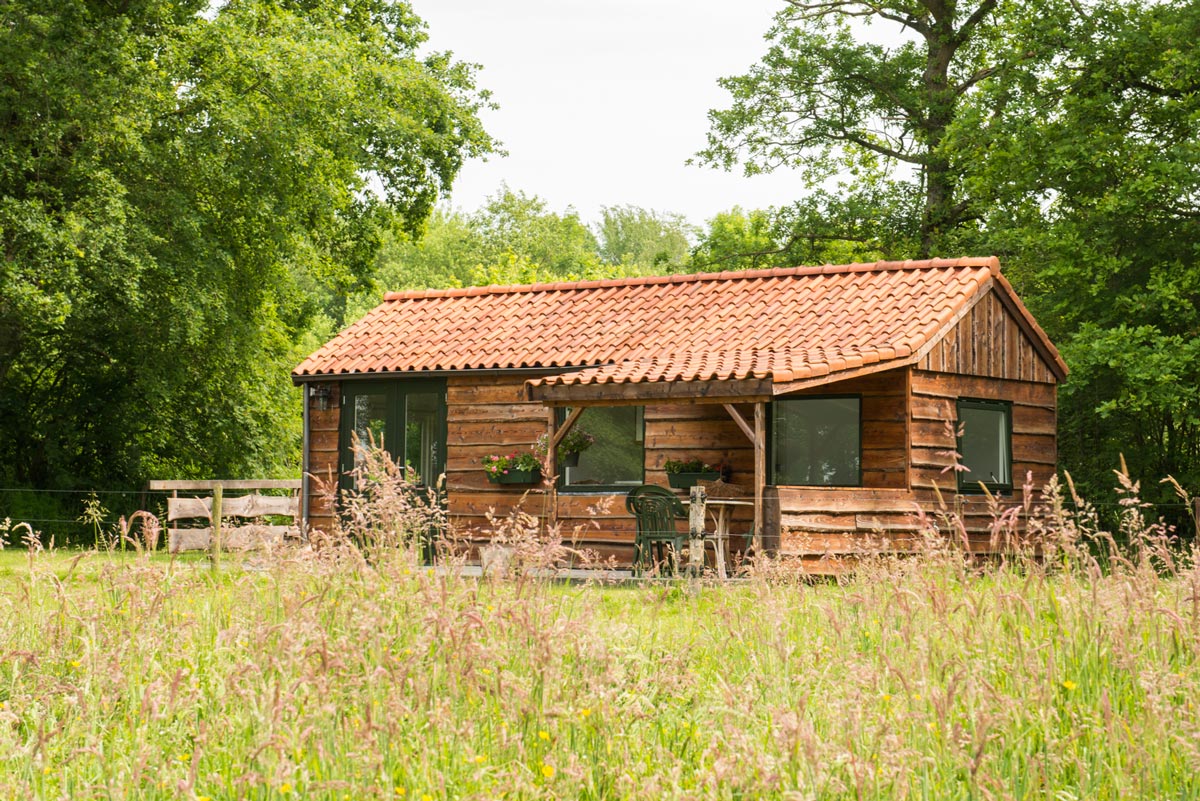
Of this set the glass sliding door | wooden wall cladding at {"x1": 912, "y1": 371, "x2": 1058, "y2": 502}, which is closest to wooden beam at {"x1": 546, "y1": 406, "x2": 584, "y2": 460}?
the glass sliding door

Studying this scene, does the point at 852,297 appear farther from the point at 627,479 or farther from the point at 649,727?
the point at 649,727

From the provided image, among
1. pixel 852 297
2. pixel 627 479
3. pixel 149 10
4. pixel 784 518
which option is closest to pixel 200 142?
pixel 149 10

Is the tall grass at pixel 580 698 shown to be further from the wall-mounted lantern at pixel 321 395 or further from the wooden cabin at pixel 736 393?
the wall-mounted lantern at pixel 321 395

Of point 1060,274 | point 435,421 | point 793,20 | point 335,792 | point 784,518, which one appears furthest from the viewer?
point 793,20

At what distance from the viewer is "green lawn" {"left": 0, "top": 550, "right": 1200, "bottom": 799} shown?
3.81m

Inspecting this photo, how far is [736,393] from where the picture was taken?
14031 mm

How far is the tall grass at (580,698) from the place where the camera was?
3820 millimetres

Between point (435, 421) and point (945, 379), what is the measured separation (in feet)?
22.3

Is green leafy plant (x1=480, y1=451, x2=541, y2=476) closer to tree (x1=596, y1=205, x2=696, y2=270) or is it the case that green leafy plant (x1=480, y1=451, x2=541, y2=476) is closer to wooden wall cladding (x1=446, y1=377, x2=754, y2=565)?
wooden wall cladding (x1=446, y1=377, x2=754, y2=565)

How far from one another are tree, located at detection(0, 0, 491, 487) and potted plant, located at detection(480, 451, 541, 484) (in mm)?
5746

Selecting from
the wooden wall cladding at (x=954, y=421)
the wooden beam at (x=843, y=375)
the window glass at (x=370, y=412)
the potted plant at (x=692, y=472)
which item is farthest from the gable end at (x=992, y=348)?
the window glass at (x=370, y=412)

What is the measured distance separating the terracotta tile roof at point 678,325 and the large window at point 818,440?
1.21m

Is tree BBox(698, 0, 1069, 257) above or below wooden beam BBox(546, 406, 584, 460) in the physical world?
above

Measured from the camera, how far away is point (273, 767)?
3.71 meters
